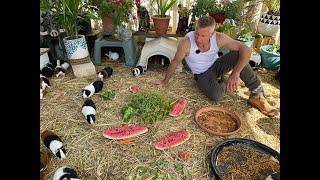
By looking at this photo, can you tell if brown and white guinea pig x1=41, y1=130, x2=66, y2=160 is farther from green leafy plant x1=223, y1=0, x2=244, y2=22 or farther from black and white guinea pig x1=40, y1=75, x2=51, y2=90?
green leafy plant x1=223, y1=0, x2=244, y2=22

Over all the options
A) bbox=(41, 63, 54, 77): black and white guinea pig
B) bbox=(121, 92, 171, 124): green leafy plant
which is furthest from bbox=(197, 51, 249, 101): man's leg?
bbox=(41, 63, 54, 77): black and white guinea pig

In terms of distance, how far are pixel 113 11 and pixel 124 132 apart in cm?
227

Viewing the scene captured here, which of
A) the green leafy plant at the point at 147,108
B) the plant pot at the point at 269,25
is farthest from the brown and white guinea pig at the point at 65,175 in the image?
the plant pot at the point at 269,25

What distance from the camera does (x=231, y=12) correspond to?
174 inches

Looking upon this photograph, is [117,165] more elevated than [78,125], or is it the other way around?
[78,125]

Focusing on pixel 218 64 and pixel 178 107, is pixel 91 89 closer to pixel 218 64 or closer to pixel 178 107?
pixel 178 107

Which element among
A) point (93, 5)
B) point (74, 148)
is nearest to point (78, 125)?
point (74, 148)

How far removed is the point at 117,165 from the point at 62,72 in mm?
2166

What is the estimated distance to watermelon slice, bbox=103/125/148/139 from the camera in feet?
9.16

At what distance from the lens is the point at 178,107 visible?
329 centimetres

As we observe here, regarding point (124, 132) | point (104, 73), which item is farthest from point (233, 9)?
point (124, 132)

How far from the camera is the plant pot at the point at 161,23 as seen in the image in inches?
172

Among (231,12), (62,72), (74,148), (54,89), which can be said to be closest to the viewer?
(74,148)
